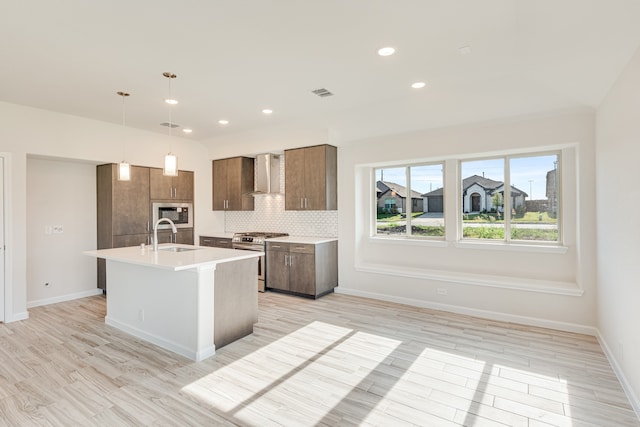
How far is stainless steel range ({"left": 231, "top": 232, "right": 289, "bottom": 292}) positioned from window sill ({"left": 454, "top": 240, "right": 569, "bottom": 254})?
3.11 metres

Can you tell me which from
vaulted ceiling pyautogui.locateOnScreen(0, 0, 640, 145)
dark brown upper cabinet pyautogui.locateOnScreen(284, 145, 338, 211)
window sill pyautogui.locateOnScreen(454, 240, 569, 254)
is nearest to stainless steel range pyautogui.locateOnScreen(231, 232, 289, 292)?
dark brown upper cabinet pyautogui.locateOnScreen(284, 145, 338, 211)

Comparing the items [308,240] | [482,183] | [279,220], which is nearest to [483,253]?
[482,183]

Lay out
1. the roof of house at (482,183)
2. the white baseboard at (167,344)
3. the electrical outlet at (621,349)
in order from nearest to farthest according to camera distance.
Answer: the electrical outlet at (621,349)
the white baseboard at (167,344)
the roof of house at (482,183)

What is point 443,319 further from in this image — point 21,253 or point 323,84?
point 21,253

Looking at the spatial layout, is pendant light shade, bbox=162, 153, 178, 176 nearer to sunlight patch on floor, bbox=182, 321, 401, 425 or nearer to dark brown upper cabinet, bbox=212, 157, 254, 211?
sunlight patch on floor, bbox=182, 321, 401, 425

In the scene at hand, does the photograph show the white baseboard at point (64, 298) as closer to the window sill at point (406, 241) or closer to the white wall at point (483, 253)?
the white wall at point (483, 253)

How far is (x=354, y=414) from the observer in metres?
2.31

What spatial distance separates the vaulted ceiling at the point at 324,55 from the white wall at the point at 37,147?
0.27m

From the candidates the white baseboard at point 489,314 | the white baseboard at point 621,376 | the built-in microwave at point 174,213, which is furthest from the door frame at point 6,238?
the white baseboard at point 621,376

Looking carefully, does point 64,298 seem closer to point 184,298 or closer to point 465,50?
point 184,298

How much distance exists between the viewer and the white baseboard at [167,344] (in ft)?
10.3

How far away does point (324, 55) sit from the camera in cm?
305

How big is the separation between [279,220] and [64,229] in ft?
11.6

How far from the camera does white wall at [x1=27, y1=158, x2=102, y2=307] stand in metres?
4.99
